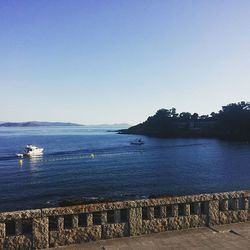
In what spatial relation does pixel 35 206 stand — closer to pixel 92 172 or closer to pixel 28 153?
pixel 92 172

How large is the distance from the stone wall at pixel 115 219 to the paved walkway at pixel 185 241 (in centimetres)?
22

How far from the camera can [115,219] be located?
898cm

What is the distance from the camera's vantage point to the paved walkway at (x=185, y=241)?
8211 millimetres

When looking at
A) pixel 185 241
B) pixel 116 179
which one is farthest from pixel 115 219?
pixel 116 179

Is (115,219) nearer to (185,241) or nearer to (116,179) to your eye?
(185,241)

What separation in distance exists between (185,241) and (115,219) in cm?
182

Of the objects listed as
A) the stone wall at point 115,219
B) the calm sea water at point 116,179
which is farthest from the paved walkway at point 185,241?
the calm sea water at point 116,179

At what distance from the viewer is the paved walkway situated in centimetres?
821

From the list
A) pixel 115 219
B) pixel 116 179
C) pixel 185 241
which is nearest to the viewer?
pixel 185 241

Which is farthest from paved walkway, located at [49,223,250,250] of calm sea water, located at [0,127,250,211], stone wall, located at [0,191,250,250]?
calm sea water, located at [0,127,250,211]

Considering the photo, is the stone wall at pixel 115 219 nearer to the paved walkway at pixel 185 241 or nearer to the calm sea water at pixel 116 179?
the paved walkway at pixel 185 241

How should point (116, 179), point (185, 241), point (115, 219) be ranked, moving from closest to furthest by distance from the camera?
point (185, 241) → point (115, 219) → point (116, 179)

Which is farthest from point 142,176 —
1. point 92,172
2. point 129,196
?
point 129,196

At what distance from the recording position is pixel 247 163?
82438 millimetres
